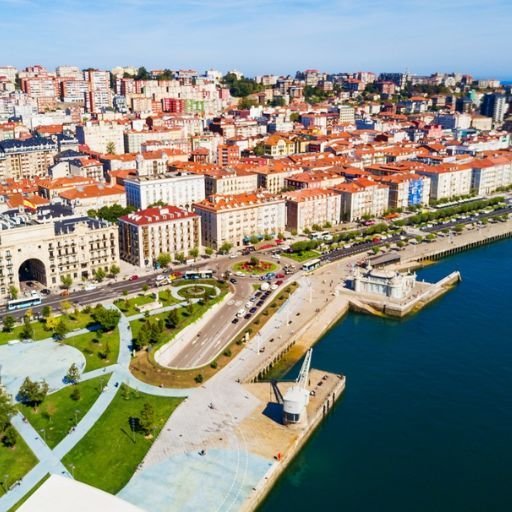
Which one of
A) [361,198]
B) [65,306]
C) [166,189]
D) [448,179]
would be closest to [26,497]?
[65,306]

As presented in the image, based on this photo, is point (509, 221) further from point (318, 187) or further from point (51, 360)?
point (51, 360)

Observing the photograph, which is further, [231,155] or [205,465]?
[231,155]

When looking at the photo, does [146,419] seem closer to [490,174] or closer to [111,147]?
[490,174]

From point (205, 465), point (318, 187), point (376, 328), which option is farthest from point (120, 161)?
point (205, 465)

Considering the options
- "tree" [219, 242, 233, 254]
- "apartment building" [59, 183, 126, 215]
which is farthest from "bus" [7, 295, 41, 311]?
"apartment building" [59, 183, 126, 215]

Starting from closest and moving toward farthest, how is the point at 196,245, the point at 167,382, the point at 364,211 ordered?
the point at 167,382 < the point at 196,245 < the point at 364,211

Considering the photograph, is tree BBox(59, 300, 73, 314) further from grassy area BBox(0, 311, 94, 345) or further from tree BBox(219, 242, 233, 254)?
tree BBox(219, 242, 233, 254)

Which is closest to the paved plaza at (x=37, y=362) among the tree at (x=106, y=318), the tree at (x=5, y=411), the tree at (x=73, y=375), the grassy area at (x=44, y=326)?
the tree at (x=73, y=375)
